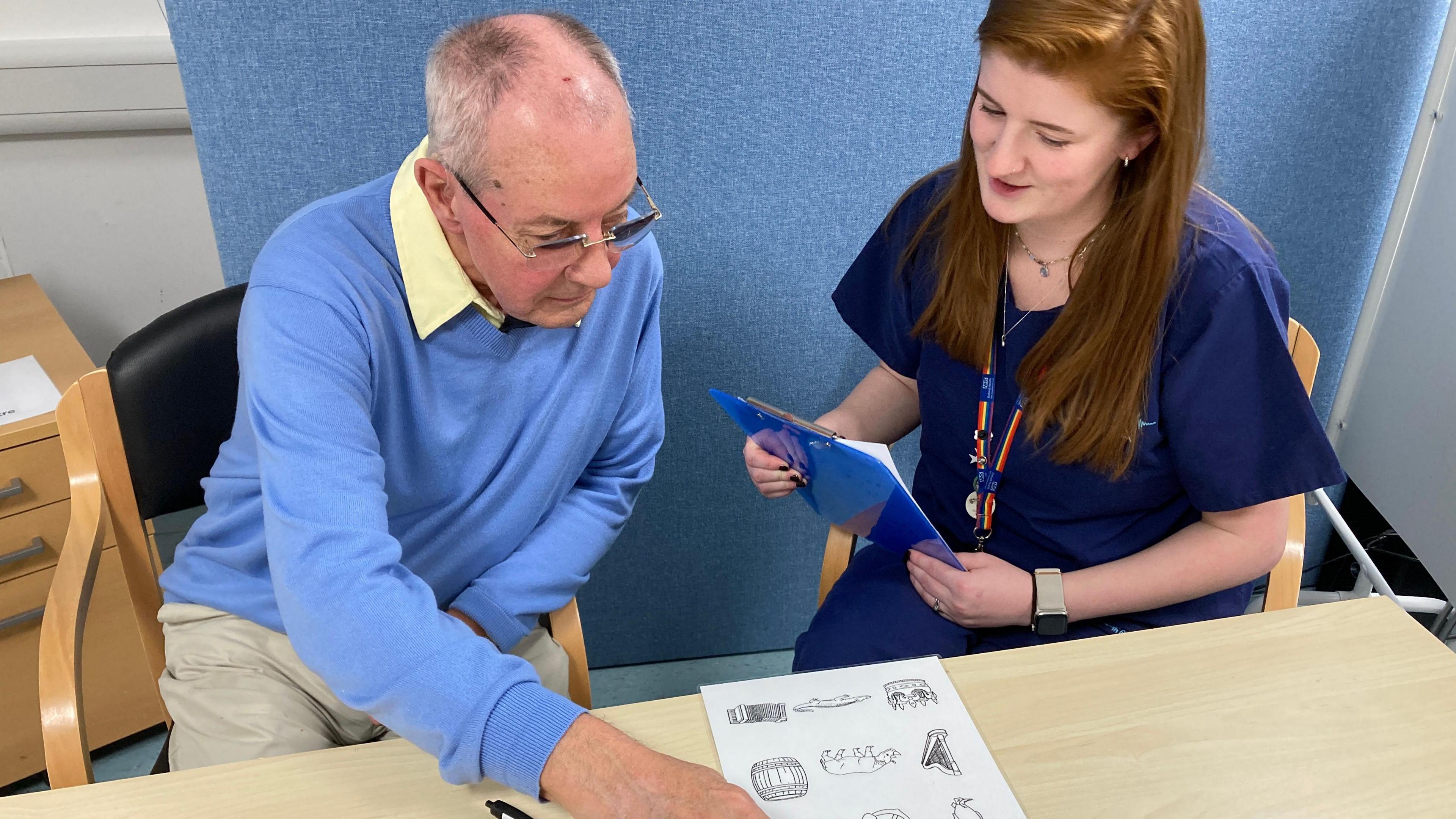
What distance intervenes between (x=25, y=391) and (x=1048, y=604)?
1688mm

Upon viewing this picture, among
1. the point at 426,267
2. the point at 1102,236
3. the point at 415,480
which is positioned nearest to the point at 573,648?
the point at 415,480

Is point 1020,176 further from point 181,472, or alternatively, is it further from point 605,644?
point 605,644

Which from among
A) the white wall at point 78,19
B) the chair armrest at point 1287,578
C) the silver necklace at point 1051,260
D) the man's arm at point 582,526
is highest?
the white wall at point 78,19

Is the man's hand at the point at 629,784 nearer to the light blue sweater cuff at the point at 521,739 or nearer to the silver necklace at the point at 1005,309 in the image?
the light blue sweater cuff at the point at 521,739

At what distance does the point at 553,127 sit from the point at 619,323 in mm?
371

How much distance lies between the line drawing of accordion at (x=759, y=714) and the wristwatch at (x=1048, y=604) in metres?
0.48

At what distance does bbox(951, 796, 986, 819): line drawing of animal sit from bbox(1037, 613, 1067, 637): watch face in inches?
18.8

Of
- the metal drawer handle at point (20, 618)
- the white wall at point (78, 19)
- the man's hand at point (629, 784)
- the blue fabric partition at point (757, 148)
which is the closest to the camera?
the man's hand at point (629, 784)

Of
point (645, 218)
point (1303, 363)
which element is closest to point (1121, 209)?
point (1303, 363)

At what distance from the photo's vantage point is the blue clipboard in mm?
1218

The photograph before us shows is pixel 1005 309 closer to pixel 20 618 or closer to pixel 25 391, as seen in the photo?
pixel 25 391

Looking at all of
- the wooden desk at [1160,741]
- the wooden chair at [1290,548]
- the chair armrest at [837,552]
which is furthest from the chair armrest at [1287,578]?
the chair armrest at [837,552]

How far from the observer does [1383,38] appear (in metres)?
1.85

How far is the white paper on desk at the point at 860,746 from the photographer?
3.03ft
